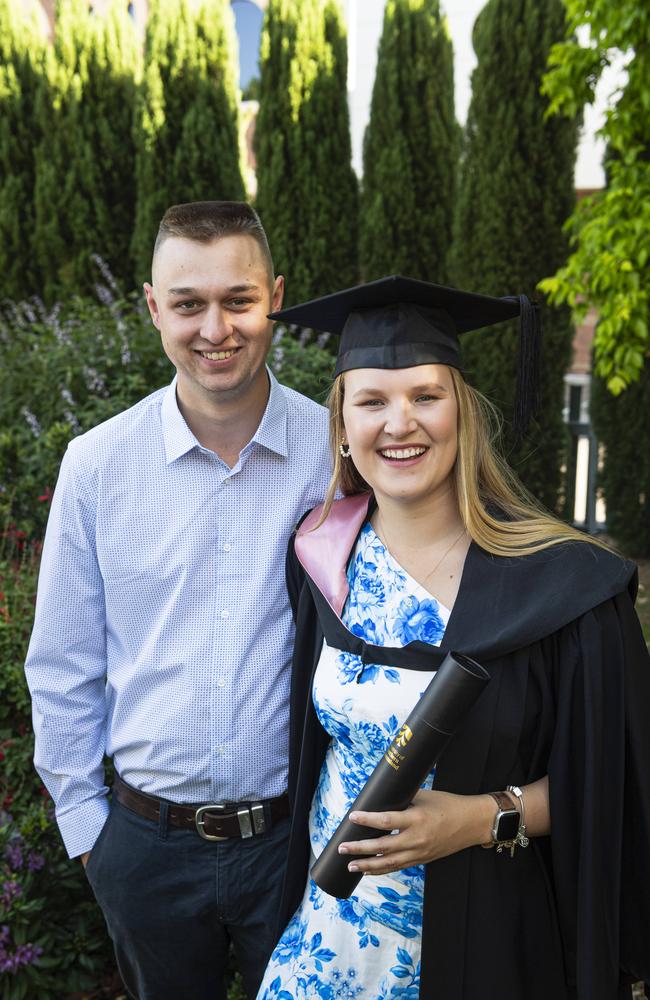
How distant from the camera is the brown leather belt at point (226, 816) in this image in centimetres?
213

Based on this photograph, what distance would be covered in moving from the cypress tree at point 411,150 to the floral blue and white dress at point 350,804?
6.36 m

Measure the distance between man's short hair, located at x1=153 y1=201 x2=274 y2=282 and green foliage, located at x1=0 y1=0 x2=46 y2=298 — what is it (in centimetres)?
658

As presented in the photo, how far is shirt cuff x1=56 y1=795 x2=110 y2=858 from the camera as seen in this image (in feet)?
7.45

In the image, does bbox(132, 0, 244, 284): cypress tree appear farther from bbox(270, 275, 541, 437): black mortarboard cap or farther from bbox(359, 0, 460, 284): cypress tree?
bbox(270, 275, 541, 437): black mortarboard cap

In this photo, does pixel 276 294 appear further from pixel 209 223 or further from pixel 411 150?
pixel 411 150

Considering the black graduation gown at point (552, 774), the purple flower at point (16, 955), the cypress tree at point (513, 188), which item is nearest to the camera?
the black graduation gown at point (552, 774)

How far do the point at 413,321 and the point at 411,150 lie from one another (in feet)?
21.7

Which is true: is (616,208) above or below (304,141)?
below

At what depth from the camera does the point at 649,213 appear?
14.8 ft

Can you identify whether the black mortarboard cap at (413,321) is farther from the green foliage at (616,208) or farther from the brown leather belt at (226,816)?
the green foliage at (616,208)

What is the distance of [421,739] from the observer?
158 centimetres

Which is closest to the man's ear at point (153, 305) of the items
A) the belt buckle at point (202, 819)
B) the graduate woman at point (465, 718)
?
the graduate woman at point (465, 718)

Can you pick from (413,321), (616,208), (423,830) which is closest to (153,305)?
(413,321)

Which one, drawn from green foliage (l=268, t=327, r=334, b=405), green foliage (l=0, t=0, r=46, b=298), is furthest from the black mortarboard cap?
green foliage (l=0, t=0, r=46, b=298)
